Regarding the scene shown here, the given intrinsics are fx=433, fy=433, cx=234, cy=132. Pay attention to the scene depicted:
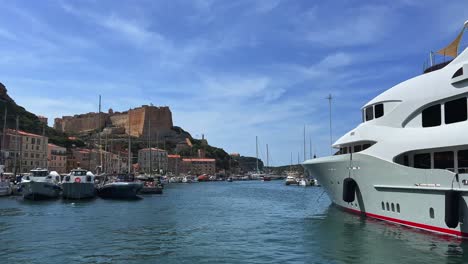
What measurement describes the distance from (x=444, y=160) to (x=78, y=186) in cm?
3935

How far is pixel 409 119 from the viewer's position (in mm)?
22969

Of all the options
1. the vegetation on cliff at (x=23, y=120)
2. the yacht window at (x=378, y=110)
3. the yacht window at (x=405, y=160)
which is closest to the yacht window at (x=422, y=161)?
the yacht window at (x=405, y=160)

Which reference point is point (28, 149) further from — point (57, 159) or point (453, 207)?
point (453, 207)

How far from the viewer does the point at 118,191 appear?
5091 cm

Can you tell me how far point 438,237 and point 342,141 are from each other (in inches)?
384

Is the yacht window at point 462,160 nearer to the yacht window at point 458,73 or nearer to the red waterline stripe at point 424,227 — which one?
the red waterline stripe at point 424,227

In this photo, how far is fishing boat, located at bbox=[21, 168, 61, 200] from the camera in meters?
47.8

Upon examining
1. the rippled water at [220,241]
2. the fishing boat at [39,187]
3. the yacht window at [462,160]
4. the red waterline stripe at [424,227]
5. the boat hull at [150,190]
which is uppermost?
the yacht window at [462,160]

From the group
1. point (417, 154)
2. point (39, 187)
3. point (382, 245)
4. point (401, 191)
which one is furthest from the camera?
point (39, 187)

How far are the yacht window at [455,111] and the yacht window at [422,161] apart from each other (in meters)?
2.04

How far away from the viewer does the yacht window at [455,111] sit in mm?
20211

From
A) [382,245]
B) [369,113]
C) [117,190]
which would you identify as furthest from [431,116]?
[117,190]

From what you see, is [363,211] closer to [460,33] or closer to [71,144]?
[460,33]

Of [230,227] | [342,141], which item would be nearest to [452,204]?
[342,141]
